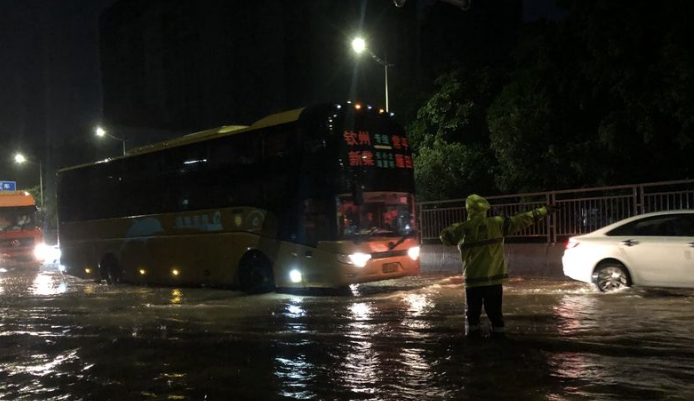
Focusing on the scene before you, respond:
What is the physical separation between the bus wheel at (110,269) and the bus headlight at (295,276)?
7.15 metres

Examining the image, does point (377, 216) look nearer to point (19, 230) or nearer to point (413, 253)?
point (413, 253)

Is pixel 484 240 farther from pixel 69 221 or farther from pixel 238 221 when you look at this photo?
pixel 69 221

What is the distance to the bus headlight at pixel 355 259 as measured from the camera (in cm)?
1234

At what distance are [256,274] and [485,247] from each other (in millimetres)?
7701

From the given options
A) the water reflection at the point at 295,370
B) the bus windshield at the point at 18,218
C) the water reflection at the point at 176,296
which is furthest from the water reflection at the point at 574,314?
the bus windshield at the point at 18,218

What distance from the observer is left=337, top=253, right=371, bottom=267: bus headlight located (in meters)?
12.3

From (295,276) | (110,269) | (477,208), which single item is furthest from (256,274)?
(477,208)

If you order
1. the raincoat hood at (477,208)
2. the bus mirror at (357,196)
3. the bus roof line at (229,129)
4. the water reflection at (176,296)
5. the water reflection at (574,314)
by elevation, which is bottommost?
the water reflection at (176,296)

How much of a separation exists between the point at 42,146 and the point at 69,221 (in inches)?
1652

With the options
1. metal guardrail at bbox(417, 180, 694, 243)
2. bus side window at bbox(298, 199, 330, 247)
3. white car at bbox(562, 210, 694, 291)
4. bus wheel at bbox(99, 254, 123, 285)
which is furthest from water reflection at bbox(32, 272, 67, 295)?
white car at bbox(562, 210, 694, 291)

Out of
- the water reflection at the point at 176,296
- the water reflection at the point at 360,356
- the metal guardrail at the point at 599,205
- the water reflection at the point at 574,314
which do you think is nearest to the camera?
the water reflection at the point at 360,356

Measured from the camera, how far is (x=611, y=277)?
11.8 meters

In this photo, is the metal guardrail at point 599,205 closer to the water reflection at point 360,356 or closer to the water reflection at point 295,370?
the water reflection at point 360,356

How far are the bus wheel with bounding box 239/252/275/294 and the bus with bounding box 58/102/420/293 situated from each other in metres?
0.02
